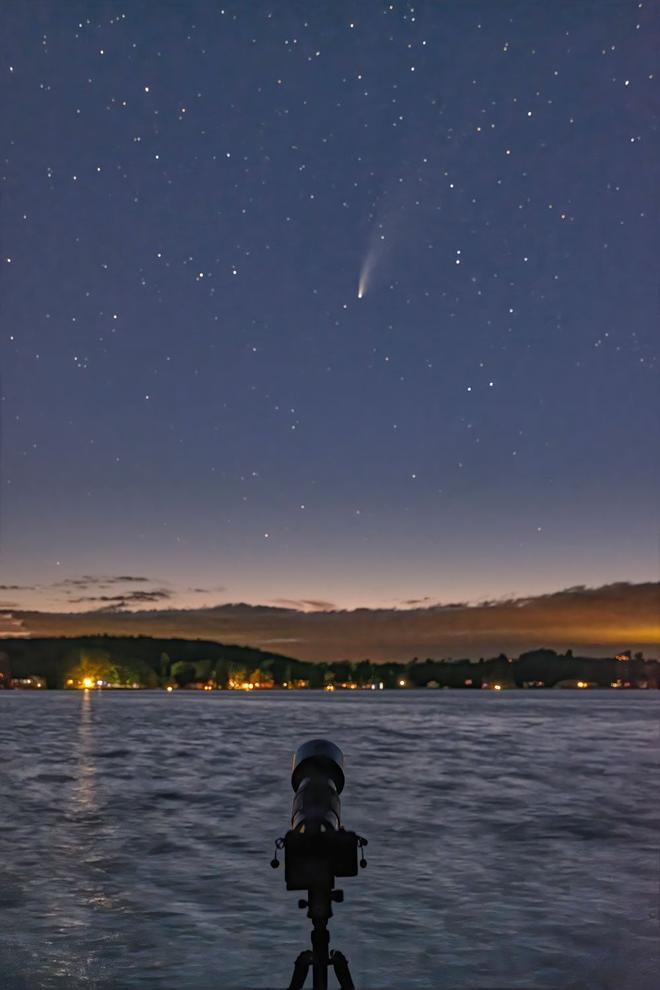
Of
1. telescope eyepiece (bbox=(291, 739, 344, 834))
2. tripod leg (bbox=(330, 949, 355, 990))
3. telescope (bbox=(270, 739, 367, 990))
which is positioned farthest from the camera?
tripod leg (bbox=(330, 949, 355, 990))

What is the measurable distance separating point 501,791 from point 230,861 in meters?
19.7

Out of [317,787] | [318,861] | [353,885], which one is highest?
[317,787]

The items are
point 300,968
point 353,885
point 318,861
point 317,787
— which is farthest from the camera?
point 353,885

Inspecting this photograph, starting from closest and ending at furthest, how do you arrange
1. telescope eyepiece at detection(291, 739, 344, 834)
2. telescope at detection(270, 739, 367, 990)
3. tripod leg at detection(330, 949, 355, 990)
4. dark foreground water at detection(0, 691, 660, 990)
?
telescope at detection(270, 739, 367, 990)
telescope eyepiece at detection(291, 739, 344, 834)
tripod leg at detection(330, 949, 355, 990)
dark foreground water at detection(0, 691, 660, 990)

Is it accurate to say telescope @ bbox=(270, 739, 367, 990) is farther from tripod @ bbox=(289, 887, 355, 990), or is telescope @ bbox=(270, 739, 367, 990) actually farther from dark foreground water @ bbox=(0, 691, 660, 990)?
dark foreground water @ bbox=(0, 691, 660, 990)

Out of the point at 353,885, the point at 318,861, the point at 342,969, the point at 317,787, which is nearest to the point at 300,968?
the point at 342,969

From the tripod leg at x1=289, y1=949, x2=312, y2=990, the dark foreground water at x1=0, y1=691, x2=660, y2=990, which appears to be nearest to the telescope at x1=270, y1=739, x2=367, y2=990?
the tripod leg at x1=289, y1=949, x2=312, y2=990

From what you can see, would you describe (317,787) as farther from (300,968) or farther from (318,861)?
(300,968)

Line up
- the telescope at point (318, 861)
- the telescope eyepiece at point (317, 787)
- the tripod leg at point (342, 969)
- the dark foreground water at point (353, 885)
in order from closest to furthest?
the telescope at point (318, 861)
the telescope eyepiece at point (317, 787)
the tripod leg at point (342, 969)
the dark foreground water at point (353, 885)

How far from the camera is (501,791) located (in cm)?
3762

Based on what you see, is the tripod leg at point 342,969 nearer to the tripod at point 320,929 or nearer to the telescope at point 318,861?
the telescope at point 318,861

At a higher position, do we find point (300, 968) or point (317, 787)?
point (317, 787)

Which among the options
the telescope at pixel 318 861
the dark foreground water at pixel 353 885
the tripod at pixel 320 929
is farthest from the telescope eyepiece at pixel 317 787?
the dark foreground water at pixel 353 885

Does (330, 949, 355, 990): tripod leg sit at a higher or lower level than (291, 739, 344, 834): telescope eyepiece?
lower
